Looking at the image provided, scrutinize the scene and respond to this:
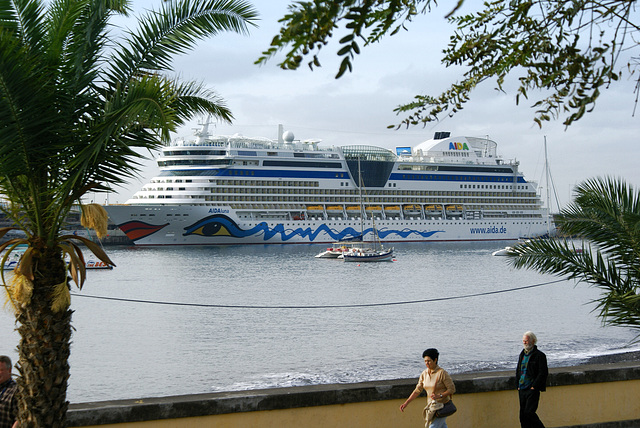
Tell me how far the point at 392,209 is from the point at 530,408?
189ft

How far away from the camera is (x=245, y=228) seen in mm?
54000

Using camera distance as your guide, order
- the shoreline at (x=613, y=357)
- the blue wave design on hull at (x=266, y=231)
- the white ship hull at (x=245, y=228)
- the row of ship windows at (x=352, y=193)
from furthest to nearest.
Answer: the row of ship windows at (x=352, y=193), the blue wave design on hull at (x=266, y=231), the white ship hull at (x=245, y=228), the shoreline at (x=613, y=357)

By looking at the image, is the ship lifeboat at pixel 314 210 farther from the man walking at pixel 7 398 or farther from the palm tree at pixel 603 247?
the man walking at pixel 7 398

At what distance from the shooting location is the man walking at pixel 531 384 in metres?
4.78

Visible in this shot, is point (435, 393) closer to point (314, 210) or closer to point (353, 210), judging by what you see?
point (314, 210)

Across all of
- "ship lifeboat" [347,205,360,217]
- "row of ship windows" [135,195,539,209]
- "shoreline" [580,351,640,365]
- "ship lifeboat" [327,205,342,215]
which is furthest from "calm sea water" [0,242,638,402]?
"ship lifeboat" [347,205,360,217]

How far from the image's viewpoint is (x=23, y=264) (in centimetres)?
371

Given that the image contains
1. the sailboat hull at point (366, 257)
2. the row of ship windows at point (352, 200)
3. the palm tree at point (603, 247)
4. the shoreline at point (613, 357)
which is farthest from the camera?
the row of ship windows at point (352, 200)

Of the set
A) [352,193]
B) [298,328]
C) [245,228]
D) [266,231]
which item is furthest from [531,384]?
[352,193]

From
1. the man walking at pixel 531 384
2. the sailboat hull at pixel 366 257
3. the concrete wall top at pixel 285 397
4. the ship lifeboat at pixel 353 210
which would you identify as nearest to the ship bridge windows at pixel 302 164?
the ship lifeboat at pixel 353 210

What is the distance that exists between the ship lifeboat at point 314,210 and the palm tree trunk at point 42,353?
177 feet

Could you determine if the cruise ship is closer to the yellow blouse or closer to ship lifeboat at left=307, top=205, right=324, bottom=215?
ship lifeboat at left=307, top=205, right=324, bottom=215

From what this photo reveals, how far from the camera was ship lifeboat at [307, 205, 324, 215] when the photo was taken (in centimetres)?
5806

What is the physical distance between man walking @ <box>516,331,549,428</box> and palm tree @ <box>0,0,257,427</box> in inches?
111
